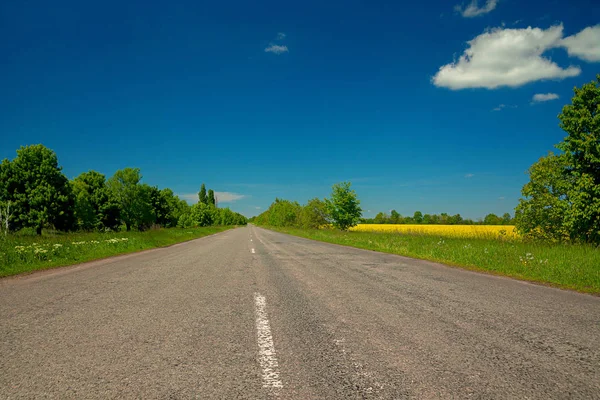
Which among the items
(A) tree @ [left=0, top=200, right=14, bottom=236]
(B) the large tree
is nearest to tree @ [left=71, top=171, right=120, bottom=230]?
(A) tree @ [left=0, top=200, right=14, bottom=236]

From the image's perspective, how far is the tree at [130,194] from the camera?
53.3m

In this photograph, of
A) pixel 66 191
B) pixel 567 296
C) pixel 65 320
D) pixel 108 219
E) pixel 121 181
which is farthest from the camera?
pixel 121 181

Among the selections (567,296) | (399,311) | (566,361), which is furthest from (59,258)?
(567,296)

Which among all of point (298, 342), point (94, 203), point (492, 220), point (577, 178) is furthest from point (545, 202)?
point (492, 220)

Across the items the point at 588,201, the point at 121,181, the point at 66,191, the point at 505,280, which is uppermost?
the point at 121,181

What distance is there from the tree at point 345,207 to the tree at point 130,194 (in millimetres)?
35094

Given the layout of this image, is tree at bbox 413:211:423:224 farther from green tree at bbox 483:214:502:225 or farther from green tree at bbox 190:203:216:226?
green tree at bbox 190:203:216:226

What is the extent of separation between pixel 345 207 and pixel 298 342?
140ft

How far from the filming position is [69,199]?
35.4m

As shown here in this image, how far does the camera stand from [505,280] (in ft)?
26.0

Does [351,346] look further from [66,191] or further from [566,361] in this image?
[66,191]

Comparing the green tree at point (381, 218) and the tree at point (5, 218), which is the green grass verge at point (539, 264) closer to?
the tree at point (5, 218)

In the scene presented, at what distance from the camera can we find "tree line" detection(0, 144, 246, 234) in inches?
1252

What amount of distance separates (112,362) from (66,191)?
1616 inches
